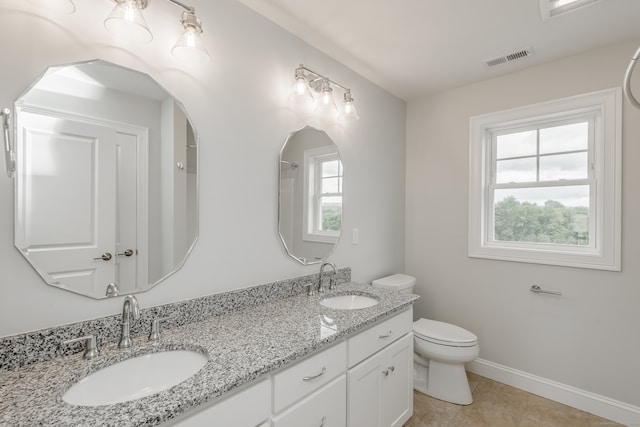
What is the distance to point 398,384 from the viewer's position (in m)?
1.78

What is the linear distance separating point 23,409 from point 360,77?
253 cm

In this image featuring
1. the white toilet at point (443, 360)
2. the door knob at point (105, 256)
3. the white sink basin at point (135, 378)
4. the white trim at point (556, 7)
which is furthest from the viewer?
the white toilet at point (443, 360)

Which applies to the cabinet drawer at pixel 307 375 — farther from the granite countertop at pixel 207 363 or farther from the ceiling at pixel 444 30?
the ceiling at pixel 444 30

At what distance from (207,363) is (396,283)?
180cm

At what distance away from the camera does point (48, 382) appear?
0.88 m

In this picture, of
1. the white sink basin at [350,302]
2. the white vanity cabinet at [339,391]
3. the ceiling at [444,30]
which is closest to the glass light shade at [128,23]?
the ceiling at [444,30]

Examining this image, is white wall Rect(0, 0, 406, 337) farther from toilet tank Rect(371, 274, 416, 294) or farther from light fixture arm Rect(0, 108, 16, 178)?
toilet tank Rect(371, 274, 416, 294)

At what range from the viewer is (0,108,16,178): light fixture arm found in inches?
38.0

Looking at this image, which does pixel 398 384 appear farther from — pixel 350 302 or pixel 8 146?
pixel 8 146

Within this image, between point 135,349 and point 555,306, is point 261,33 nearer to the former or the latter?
point 135,349

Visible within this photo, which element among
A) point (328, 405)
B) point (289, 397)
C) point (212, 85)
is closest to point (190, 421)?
point (289, 397)

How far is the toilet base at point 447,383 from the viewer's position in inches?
85.0

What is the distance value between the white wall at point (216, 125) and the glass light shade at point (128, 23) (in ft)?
0.12

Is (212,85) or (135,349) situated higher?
(212,85)
